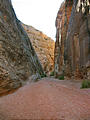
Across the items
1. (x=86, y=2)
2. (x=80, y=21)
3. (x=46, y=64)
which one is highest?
(x=86, y=2)

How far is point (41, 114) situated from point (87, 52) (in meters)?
5.39

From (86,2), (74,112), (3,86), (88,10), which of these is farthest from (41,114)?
(86,2)

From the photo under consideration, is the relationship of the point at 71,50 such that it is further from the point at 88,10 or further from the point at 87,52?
the point at 88,10

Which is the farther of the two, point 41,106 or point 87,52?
point 87,52

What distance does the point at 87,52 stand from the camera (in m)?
6.02

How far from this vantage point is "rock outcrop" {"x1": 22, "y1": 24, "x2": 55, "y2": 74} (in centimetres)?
2930

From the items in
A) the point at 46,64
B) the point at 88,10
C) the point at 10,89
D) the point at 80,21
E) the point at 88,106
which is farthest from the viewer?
the point at 46,64

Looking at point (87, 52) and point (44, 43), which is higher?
point (44, 43)

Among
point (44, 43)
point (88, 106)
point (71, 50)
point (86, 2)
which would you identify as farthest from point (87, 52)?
point (44, 43)

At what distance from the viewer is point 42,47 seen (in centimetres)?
3122

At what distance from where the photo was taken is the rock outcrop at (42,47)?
1154 inches

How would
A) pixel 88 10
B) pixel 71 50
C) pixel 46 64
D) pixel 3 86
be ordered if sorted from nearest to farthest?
pixel 3 86
pixel 88 10
pixel 71 50
pixel 46 64

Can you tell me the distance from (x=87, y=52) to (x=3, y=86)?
5.29 m

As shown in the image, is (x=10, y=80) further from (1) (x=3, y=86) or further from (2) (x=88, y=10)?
(2) (x=88, y=10)
